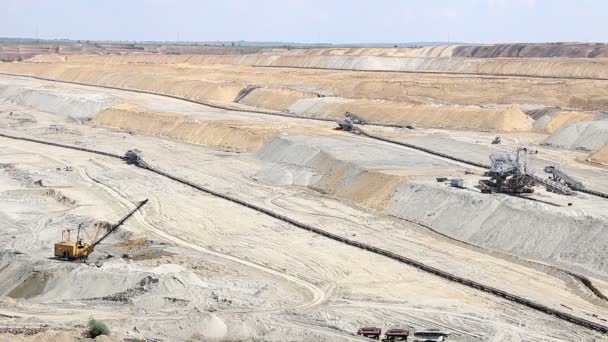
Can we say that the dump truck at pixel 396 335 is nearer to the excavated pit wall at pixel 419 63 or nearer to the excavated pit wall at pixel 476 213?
the excavated pit wall at pixel 476 213

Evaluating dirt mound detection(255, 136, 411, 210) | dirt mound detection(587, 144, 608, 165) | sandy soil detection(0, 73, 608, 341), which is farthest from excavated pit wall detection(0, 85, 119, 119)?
dirt mound detection(587, 144, 608, 165)

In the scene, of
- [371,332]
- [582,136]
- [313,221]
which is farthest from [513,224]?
[582,136]

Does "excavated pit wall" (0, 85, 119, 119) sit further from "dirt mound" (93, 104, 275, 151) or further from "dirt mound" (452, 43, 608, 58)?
"dirt mound" (452, 43, 608, 58)

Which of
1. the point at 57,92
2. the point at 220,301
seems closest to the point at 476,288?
the point at 220,301

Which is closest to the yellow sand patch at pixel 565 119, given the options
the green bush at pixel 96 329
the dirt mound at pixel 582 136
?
the dirt mound at pixel 582 136

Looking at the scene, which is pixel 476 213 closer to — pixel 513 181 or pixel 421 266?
pixel 513 181

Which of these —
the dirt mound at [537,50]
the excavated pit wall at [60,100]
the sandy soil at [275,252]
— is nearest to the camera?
the sandy soil at [275,252]
